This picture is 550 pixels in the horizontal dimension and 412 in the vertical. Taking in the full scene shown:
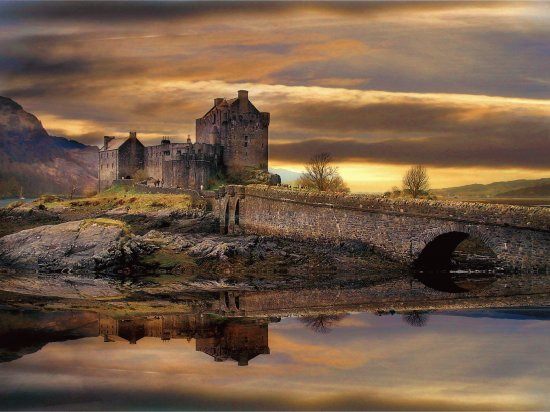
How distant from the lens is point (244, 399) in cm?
999

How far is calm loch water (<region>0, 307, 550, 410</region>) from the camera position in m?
9.97

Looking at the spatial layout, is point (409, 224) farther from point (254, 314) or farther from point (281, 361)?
point (281, 361)

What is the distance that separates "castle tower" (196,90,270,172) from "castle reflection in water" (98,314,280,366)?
4322cm

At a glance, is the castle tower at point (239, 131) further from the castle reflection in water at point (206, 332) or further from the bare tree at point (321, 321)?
the bare tree at point (321, 321)

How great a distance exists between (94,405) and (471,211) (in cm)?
1585

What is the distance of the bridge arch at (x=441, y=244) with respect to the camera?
22797 millimetres

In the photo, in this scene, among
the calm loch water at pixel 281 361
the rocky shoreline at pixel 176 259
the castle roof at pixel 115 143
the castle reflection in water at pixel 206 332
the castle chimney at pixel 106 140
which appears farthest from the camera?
the castle chimney at pixel 106 140

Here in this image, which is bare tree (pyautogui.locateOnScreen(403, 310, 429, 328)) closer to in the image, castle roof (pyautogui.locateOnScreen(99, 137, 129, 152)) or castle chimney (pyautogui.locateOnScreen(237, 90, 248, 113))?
castle chimney (pyautogui.locateOnScreen(237, 90, 248, 113))

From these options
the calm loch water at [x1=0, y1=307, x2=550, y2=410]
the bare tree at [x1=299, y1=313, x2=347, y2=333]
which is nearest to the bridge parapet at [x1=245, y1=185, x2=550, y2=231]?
the calm loch water at [x1=0, y1=307, x2=550, y2=410]

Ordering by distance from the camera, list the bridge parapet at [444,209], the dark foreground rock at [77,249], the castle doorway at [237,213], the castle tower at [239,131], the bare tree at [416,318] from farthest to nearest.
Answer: the castle tower at [239,131], the castle doorway at [237,213], the dark foreground rock at [77,249], the bridge parapet at [444,209], the bare tree at [416,318]

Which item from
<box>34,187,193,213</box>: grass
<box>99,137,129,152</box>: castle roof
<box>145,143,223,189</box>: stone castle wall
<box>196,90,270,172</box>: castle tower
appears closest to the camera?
<box>34,187,193,213</box>: grass

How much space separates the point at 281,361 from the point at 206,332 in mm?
2920

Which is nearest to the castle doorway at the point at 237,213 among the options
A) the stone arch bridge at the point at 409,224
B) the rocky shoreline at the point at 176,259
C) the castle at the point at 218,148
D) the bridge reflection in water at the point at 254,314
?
the stone arch bridge at the point at 409,224

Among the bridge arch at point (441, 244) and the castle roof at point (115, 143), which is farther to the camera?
the castle roof at point (115, 143)
